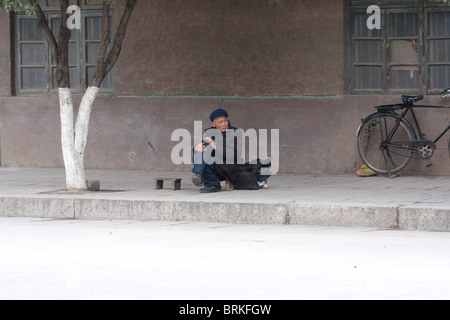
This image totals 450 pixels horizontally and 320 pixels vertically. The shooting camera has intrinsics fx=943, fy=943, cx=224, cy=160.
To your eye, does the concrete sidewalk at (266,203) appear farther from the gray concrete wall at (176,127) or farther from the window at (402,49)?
the window at (402,49)

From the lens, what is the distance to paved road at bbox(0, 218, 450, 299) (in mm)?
6121

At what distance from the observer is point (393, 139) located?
13.7m

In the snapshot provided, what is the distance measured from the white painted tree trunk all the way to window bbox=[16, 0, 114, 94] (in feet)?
10.7

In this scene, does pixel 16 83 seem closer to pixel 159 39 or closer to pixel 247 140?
pixel 159 39

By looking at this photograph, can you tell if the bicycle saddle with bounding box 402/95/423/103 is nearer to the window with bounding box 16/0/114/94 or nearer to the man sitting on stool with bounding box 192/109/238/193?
the man sitting on stool with bounding box 192/109/238/193

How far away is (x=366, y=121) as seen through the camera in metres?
13.4

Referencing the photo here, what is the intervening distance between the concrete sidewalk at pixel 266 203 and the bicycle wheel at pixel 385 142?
17.8 inches

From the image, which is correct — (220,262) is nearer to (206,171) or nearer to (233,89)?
(206,171)

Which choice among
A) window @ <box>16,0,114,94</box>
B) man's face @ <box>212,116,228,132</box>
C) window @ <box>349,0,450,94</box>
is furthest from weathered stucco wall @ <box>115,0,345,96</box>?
man's face @ <box>212,116,228,132</box>

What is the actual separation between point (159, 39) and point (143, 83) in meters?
0.74

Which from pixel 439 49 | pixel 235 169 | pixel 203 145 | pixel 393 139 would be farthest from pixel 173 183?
pixel 439 49

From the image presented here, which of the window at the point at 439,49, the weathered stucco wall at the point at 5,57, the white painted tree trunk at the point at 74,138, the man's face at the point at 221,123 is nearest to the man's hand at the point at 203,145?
the man's face at the point at 221,123

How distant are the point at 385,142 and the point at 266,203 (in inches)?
143

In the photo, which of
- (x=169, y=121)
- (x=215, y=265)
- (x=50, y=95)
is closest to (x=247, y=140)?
(x=169, y=121)
